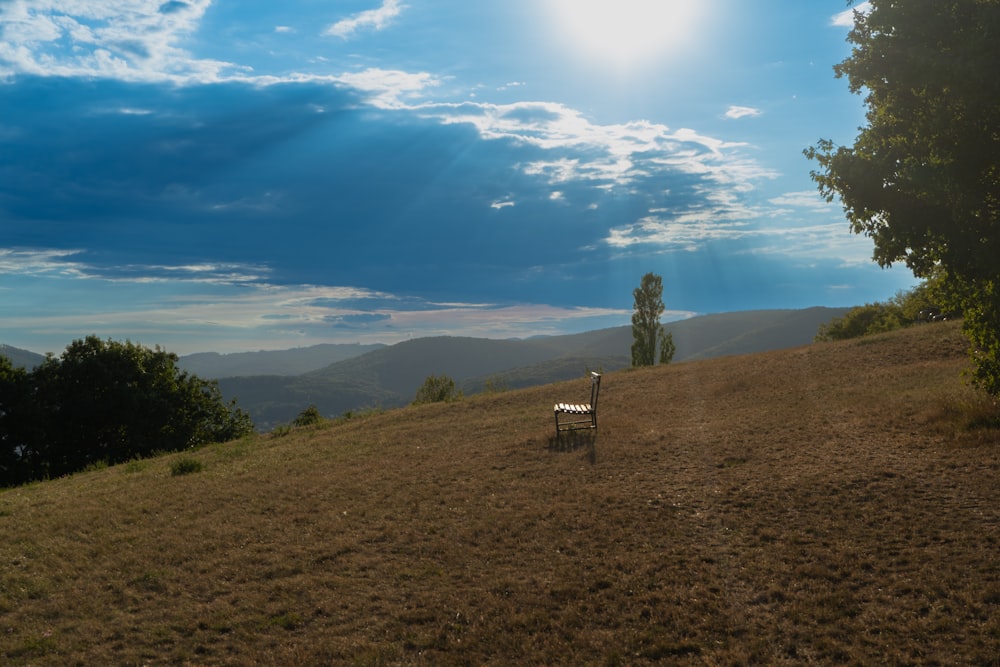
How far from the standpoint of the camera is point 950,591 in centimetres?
673

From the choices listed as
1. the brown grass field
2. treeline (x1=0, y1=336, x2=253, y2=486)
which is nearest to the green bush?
the brown grass field

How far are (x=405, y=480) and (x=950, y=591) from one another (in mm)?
10176

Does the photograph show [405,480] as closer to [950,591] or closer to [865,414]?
[950,591]

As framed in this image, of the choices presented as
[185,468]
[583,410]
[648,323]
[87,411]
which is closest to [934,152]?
[583,410]

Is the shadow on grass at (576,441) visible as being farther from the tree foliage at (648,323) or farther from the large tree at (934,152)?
the tree foliage at (648,323)

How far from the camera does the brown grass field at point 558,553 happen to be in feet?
21.3

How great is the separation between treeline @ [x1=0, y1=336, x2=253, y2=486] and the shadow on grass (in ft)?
91.9

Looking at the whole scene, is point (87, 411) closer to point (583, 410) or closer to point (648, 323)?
point (583, 410)

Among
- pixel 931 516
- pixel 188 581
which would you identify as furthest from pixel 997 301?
pixel 188 581

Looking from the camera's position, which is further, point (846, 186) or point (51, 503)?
point (51, 503)

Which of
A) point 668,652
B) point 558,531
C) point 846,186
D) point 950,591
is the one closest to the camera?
point 668,652

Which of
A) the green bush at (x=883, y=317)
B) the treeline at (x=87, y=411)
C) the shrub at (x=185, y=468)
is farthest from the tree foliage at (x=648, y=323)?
the shrub at (x=185, y=468)

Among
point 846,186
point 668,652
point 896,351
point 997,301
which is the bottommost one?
point 668,652

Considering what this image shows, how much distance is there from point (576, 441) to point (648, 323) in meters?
51.2
